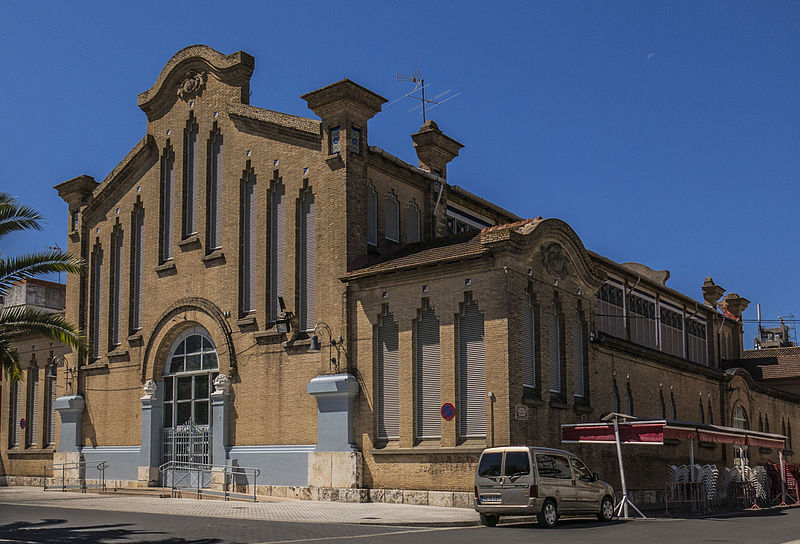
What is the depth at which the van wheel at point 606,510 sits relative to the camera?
21.1 metres

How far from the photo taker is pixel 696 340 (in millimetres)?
47188

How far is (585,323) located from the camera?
27.6m

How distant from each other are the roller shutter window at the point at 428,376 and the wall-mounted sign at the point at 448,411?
59cm

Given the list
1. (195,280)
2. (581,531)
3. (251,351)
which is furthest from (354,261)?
(581,531)

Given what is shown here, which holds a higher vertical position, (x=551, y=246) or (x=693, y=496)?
(x=551, y=246)

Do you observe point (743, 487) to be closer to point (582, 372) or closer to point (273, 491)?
point (582, 372)

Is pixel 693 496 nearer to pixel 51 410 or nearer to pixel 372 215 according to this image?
pixel 372 215

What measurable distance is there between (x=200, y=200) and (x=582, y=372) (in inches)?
579

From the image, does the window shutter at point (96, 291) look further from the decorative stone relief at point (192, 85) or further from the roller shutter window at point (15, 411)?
the decorative stone relief at point (192, 85)

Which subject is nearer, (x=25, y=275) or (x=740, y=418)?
(x=25, y=275)

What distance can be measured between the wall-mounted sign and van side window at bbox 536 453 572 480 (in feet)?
13.1

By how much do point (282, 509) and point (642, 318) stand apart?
23.5m

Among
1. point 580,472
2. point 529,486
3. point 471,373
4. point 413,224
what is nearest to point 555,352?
point 471,373

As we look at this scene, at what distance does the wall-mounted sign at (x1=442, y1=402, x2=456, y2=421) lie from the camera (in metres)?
23.6
